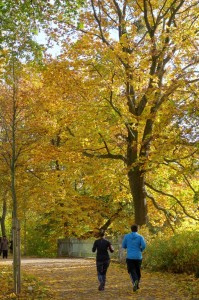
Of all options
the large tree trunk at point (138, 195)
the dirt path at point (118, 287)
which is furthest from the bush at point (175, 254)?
the large tree trunk at point (138, 195)

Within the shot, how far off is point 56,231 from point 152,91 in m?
21.5

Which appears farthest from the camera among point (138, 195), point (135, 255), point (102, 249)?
point (138, 195)

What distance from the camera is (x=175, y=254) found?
16.4 metres

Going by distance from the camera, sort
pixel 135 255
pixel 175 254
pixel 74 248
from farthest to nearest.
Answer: pixel 74 248 → pixel 175 254 → pixel 135 255

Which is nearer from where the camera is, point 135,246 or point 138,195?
point 135,246

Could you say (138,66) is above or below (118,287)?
above

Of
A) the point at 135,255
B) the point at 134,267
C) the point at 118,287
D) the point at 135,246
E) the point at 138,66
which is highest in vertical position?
the point at 138,66

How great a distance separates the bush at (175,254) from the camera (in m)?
15.5

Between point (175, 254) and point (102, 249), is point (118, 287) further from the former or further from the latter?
point (175, 254)

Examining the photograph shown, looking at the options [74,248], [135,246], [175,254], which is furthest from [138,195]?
[74,248]

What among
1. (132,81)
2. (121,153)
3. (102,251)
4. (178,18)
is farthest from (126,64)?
(102,251)

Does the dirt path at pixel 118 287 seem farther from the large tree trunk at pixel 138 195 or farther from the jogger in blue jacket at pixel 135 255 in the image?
the large tree trunk at pixel 138 195

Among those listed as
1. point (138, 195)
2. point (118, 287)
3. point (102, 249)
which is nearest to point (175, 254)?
point (118, 287)

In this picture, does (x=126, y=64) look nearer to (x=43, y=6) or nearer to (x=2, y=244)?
(x=43, y=6)
